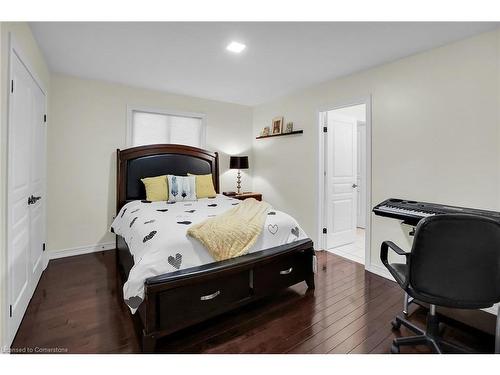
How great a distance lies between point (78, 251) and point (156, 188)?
134 cm

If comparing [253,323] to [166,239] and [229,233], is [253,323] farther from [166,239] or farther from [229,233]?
[166,239]

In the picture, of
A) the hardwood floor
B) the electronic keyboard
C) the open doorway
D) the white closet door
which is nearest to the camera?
the hardwood floor

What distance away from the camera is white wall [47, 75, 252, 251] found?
3.31 m

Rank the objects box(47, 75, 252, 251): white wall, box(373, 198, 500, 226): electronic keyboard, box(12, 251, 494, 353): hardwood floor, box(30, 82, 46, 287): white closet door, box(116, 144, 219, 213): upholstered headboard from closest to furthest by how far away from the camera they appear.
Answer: box(12, 251, 494, 353): hardwood floor < box(373, 198, 500, 226): electronic keyboard < box(30, 82, 46, 287): white closet door < box(47, 75, 252, 251): white wall < box(116, 144, 219, 213): upholstered headboard

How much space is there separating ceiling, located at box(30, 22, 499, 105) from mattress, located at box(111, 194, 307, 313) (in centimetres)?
162

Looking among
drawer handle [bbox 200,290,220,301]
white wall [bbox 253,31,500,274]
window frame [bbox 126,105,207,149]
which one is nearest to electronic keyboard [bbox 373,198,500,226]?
white wall [bbox 253,31,500,274]

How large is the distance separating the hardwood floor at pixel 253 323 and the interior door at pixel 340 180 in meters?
1.25

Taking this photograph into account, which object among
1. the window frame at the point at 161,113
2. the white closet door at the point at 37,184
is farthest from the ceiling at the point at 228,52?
the white closet door at the point at 37,184

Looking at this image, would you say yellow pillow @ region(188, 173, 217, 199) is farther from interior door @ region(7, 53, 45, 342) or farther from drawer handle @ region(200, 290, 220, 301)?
drawer handle @ region(200, 290, 220, 301)

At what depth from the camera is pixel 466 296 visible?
4.77 feet

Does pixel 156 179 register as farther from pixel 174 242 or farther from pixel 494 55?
pixel 494 55

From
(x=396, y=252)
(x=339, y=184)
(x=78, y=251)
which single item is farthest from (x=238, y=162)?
(x=396, y=252)

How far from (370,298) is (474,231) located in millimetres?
1298
